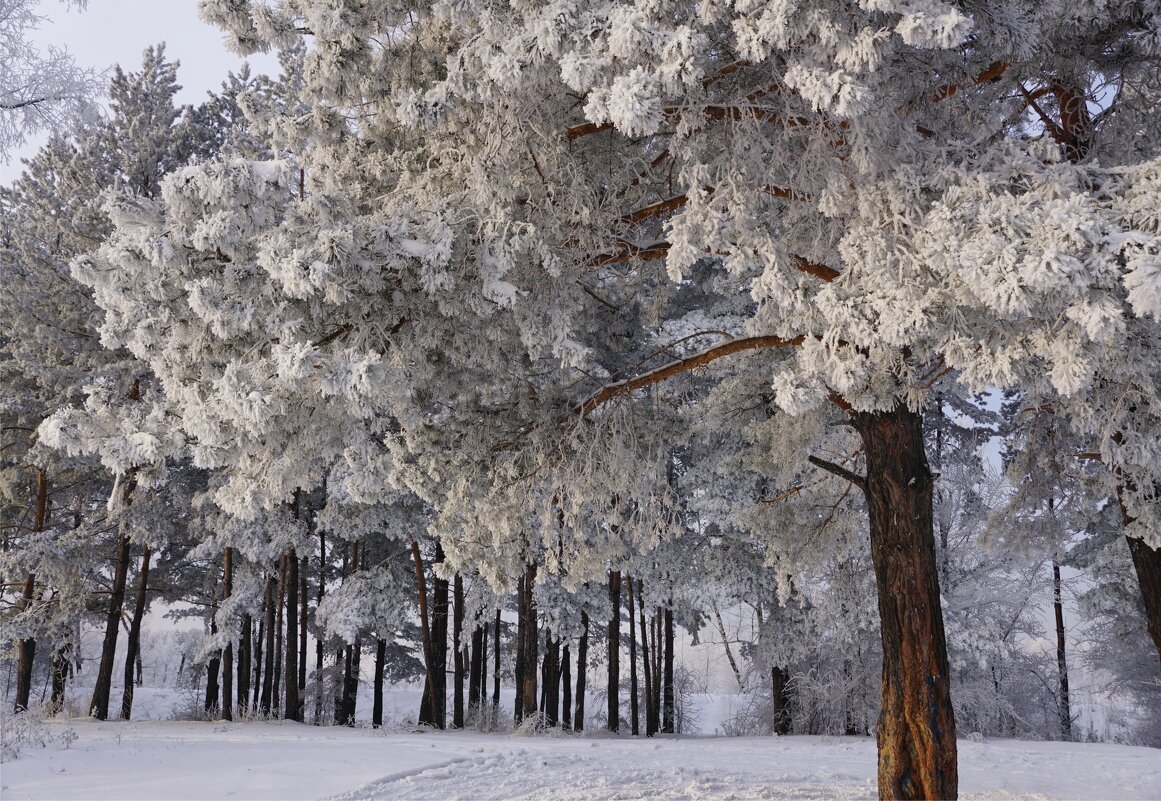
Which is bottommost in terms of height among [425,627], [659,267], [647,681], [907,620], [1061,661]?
[647,681]

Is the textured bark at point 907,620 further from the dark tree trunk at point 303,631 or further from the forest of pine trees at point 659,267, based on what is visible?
the dark tree trunk at point 303,631

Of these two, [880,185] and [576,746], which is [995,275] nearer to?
[880,185]

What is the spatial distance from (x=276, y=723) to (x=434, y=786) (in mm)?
9325

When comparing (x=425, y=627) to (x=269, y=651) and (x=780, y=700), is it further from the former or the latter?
(x=780, y=700)

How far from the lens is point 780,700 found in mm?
16406

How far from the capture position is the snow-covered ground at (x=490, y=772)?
634cm

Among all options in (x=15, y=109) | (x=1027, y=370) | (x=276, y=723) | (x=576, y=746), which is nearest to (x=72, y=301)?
(x=15, y=109)

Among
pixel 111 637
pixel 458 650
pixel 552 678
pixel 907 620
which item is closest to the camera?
pixel 907 620

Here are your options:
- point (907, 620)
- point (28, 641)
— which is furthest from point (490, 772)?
point (28, 641)

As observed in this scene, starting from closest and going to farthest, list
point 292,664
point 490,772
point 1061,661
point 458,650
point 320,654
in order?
point 490,772
point 292,664
point 458,650
point 1061,661
point 320,654

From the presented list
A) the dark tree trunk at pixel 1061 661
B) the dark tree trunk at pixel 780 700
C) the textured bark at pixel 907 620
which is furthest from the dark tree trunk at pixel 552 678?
the textured bark at pixel 907 620

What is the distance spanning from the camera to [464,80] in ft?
18.7

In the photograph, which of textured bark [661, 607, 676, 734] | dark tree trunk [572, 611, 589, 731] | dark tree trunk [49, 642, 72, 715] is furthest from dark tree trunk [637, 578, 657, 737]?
dark tree trunk [49, 642, 72, 715]

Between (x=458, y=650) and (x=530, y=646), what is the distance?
1.93 metres
